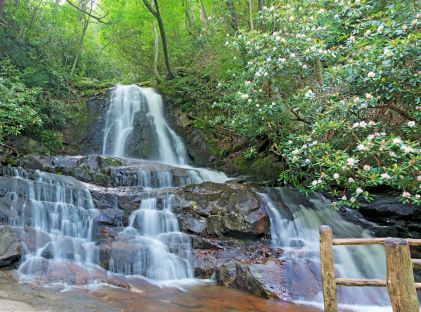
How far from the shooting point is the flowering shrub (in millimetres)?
5148

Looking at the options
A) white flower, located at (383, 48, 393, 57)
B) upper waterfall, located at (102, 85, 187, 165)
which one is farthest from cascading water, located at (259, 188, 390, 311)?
upper waterfall, located at (102, 85, 187, 165)

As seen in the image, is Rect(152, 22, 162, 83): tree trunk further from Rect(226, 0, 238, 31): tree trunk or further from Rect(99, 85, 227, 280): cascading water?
Rect(99, 85, 227, 280): cascading water

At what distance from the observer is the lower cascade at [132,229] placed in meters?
6.88

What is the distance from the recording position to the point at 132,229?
8516 millimetres

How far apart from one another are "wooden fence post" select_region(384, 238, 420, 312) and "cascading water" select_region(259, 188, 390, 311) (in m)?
2.84

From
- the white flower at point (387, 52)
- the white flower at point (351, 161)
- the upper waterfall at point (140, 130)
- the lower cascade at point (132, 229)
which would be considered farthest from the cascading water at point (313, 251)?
the upper waterfall at point (140, 130)

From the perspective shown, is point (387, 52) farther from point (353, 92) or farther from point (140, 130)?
point (140, 130)

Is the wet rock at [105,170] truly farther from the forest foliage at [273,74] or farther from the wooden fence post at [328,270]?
the wooden fence post at [328,270]

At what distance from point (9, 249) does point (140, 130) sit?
9519mm

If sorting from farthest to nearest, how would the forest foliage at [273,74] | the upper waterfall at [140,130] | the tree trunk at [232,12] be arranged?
the upper waterfall at [140,130], the tree trunk at [232,12], the forest foliage at [273,74]

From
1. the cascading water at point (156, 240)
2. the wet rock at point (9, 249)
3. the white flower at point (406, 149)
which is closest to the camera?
the white flower at point (406, 149)

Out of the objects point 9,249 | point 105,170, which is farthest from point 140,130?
point 9,249

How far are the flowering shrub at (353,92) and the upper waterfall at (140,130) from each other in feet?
23.4

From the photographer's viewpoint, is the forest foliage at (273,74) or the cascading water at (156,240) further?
the cascading water at (156,240)
